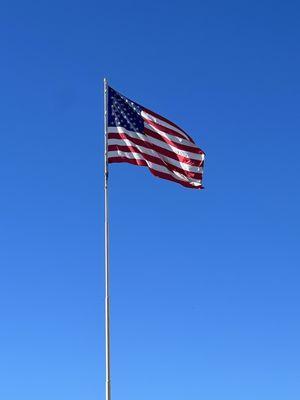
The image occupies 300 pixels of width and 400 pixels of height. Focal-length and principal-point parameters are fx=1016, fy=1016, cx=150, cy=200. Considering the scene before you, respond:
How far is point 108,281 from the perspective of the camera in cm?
3197

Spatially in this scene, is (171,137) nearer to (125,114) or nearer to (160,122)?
(160,122)

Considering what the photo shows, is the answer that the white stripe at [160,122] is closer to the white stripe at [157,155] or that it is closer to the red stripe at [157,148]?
the red stripe at [157,148]

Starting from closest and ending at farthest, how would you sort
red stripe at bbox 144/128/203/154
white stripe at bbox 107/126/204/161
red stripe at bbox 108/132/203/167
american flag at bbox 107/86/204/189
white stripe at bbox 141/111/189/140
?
american flag at bbox 107/86/204/189 → red stripe at bbox 108/132/203/167 → white stripe at bbox 107/126/204/161 → red stripe at bbox 144/128/203/154 → white stripe at bbox 141/111/189/140

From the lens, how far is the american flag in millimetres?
34031

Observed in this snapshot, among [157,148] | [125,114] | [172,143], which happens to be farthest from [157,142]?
[125,114]

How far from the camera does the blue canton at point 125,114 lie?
34594mm

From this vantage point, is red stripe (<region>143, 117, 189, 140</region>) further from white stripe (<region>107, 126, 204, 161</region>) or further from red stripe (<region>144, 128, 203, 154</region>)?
white stripe (<region>107, 126, 204, 161</region>)

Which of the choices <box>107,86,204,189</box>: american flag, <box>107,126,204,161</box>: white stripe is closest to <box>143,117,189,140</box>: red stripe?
<box>107,86,204,189</box>: american flag

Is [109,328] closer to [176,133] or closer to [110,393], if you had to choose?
[110,393]

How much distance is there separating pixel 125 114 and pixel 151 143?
4.48 ft

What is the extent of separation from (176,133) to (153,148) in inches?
49.3

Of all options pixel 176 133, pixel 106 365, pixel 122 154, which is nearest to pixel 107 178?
pixel 122 154

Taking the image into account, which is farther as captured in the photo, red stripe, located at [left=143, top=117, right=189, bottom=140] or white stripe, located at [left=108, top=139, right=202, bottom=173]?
red stripe, located at [left=143, top=117, right=189, bottom=140]

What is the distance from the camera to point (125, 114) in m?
34.8
